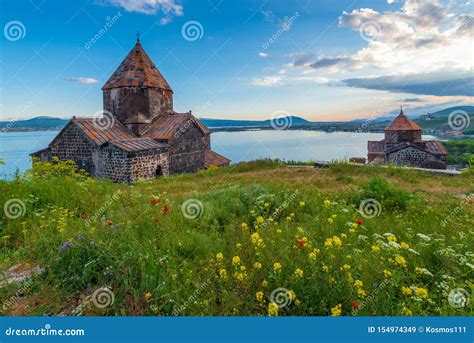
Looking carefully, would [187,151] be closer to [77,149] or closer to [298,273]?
[77,149]

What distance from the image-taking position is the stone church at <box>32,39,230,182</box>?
18500 mm

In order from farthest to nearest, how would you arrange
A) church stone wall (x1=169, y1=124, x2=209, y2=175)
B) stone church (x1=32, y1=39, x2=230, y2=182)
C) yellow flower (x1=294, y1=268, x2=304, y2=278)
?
1. church stone wall (x1=169, y1=124, x2=209, y2=175)
2. stone church (x1=32, y1=39, x2=230, y2=182)
3. yellow flower (x1=294, y1=268, x2=304, y2=278)

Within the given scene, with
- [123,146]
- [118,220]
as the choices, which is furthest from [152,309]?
[123,146]

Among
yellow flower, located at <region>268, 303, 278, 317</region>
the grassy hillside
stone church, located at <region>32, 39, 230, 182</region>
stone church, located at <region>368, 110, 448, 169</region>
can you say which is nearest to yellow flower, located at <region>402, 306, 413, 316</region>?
the grassy hillside

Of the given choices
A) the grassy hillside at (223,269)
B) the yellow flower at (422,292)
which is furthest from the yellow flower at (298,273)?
the yellow flower at (422,292)

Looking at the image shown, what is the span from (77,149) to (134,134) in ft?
13.2

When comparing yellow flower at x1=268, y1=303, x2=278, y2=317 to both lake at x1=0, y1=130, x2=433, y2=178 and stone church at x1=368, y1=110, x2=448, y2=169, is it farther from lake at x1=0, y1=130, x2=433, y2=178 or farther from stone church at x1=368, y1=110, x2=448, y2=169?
stone church at x1=368, y1=110, x2=448, y2=169

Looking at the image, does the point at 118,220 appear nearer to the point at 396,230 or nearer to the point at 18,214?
the point at 18,214

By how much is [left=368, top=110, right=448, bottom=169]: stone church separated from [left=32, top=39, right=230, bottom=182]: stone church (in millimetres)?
22321

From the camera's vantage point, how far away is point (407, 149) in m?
33.1

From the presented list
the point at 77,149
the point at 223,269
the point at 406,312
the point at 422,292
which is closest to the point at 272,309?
the point at 223,269

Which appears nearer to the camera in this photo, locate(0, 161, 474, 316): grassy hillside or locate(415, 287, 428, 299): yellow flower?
locate(415, 287, 428, 299): yellow flower

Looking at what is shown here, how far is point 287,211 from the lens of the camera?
640cm

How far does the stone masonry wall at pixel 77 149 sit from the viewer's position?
19547 millimetres
